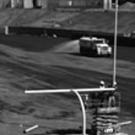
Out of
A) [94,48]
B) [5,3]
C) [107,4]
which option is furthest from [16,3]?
[94,48]

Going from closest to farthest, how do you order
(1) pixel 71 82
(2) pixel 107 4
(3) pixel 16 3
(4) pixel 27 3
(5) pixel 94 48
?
(1) pixel 71 82 < (5) pixel 94 48 < (2) pixel 107 4 < (4) pixel 27 3 < (3) pixel 16 3

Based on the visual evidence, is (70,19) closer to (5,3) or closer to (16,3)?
(16,3)

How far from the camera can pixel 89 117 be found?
2553cm

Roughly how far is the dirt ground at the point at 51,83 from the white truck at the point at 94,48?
1.23 m

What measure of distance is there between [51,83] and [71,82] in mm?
1690

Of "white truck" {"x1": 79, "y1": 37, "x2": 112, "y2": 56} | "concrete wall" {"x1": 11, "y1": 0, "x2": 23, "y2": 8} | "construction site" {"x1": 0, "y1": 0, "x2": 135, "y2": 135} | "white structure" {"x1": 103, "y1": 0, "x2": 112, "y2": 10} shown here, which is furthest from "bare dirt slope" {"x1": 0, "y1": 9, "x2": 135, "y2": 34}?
"white truck" {"x1": 79, "y1": 37, "x2": 112, "y2": 56}

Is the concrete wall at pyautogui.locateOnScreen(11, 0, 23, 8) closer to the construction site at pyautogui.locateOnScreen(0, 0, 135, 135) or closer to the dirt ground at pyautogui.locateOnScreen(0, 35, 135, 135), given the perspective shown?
the construction site at pyautogui.locateOnScreen(0, 0, 135, 135)

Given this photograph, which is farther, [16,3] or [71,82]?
[16,3]

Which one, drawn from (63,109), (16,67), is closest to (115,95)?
(63,109)

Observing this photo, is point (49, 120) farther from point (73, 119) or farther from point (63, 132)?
point (63, 132)

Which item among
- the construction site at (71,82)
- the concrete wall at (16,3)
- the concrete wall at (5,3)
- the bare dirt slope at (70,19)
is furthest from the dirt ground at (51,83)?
the concrete wall at (5,3)

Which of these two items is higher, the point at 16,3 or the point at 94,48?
the point at 94,48

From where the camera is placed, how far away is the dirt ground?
24125 millimetres

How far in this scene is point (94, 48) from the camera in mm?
57531
